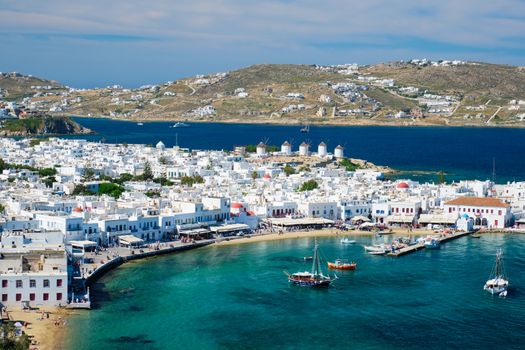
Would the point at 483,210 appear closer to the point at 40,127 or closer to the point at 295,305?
the point at 295,305

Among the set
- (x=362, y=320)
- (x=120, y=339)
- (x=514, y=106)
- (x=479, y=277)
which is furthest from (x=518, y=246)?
(x=514, y=106)

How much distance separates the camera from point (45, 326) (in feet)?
85.7

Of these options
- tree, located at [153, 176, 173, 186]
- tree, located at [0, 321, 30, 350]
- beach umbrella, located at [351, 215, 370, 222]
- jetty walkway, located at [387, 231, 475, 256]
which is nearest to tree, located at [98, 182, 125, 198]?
tree, located at [153, 176, 173, 186]

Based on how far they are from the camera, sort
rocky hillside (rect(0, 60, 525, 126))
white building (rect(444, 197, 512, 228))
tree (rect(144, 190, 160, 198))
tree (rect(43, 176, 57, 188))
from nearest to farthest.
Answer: white building (rect(444, 197, 512, 228)) < tree (rect(144, 190, 160, 198)) < tree (rect(43, 176, 57, 188)) < rocky hillside (rect(0, 60, 525, 126))

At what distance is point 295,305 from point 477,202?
836 inches

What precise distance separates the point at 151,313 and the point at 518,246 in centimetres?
2080

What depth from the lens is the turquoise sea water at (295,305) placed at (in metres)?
25.9

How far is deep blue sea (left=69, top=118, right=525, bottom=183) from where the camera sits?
8388 cm

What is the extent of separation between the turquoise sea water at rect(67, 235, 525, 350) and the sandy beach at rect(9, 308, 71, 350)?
16.2 inches

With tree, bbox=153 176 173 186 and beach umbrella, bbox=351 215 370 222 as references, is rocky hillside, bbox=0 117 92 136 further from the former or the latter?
beach umbrella, bbox=351 215 370 222

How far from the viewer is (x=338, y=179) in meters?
61.0

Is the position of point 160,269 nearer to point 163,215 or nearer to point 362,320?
point 163,215

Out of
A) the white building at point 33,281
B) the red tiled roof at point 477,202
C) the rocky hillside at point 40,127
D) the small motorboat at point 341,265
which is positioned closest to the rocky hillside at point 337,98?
the rocky hillside at point 40,127

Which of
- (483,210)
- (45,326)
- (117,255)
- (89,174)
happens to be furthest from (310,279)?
(89,174)
